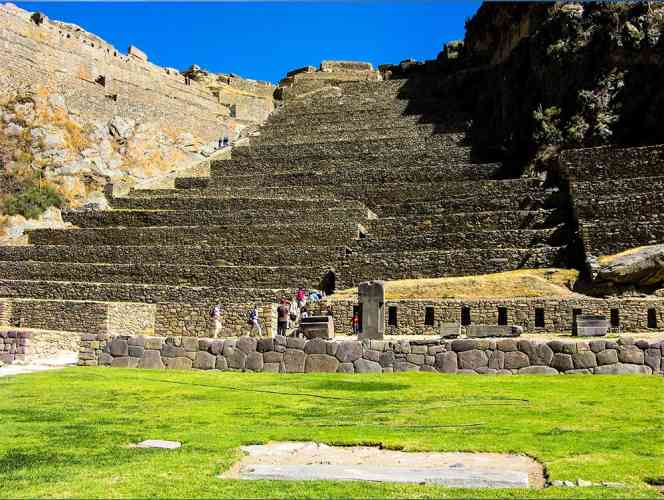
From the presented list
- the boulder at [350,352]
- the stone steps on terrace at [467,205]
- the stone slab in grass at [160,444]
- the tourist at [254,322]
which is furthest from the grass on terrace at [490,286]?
the stone slab in grass at [160,444]

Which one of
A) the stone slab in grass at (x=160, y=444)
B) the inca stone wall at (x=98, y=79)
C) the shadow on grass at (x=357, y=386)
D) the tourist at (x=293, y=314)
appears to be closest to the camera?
the stone slab in grass at (x=160, y=444)

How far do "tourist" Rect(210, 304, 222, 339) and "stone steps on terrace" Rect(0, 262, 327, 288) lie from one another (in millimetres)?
5080

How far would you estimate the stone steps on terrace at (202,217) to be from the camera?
4059cm

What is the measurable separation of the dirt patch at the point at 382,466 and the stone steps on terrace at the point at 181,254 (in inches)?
1022

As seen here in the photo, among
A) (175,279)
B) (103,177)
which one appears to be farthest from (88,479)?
(103,177)

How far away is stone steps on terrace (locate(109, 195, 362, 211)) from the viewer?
1688 inches

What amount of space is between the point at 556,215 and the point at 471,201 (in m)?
5.16

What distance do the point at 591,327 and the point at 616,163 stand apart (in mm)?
17096

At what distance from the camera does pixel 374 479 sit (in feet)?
27.4

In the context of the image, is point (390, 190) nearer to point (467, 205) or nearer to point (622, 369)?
point (467, 205)

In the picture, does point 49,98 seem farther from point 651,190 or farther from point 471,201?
point 651,190

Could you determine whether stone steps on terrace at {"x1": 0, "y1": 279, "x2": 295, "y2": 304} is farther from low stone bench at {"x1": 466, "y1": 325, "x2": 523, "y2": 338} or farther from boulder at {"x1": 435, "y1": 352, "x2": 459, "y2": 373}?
boulder at {"x1": 435, "y1": 352, "x2": 459, "y2": 373}

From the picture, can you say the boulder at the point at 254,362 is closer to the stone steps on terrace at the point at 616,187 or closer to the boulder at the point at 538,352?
the boulder at the point at 538,352

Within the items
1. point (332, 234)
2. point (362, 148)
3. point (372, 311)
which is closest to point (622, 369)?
point (372, 311)
